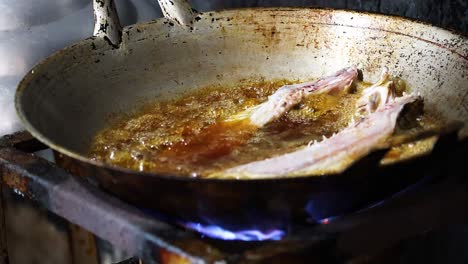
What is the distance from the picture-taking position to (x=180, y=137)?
1.60 m

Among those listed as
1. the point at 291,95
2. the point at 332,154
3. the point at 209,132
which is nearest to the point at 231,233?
the point at 332,154

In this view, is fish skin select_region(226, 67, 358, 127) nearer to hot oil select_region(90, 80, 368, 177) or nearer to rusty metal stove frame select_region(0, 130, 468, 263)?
hot oil select_region(90, 80, 368, 177)

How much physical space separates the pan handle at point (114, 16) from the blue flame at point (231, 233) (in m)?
0.76

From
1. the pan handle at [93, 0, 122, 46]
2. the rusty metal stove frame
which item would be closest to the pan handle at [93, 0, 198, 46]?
the pan handle at [93, 0, 122, 46]

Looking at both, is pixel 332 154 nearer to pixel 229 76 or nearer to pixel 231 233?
pixel 231 233

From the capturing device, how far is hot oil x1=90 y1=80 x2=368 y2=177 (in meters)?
1.44

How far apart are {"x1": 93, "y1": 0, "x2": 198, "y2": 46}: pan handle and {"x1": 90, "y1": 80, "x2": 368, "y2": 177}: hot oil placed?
232 mm

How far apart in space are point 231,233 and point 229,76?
859 millimetres

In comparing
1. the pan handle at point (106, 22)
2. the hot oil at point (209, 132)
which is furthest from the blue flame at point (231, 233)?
the pan handle at point (106, 22)

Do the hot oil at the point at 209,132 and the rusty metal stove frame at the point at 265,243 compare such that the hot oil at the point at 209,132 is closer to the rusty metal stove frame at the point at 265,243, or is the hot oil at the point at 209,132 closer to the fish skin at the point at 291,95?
the fish skin at the point at 291,95

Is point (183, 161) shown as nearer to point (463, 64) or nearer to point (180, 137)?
point (180, 137)

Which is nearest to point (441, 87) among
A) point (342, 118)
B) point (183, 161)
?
point (342, 118)

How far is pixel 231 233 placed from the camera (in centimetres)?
119

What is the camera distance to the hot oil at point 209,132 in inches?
56.9
